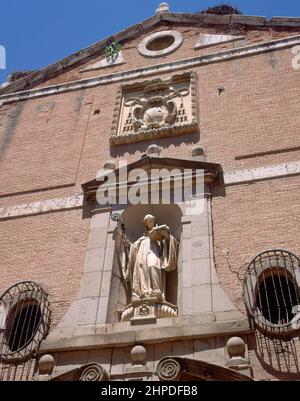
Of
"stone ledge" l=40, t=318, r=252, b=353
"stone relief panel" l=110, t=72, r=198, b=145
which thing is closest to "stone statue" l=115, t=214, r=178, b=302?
"stone ledge" l=40, t=318, r=252, b=353

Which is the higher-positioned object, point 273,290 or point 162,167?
point 162,167

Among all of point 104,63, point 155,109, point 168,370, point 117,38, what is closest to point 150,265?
point 168,370

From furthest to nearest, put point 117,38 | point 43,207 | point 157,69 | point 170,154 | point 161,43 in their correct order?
point 117,38
point 161,43
point 157,69
point 170,154
point 43,207

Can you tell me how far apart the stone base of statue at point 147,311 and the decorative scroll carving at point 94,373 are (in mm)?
858

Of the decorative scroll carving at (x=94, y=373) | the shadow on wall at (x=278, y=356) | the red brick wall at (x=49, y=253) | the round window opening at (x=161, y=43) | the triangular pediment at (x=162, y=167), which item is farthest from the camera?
the round window opening at (x=161, y=43)

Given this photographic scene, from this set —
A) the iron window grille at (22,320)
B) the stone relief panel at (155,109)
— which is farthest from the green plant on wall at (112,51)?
the iron window grille at (22,320)

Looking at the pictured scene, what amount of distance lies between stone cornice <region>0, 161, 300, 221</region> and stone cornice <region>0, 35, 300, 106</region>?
377cm

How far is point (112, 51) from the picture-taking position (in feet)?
45.8

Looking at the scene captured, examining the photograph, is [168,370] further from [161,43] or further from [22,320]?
[161,43]

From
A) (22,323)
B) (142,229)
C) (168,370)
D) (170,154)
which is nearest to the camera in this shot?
(168,370)

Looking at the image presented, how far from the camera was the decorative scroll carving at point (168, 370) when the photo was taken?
22.8ft

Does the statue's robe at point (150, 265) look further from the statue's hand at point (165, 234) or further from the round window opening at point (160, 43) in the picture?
the round window opening at point (160, 43)

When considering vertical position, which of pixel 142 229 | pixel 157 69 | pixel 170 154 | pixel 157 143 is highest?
pixel 157 69

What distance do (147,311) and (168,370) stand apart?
1.10 m
